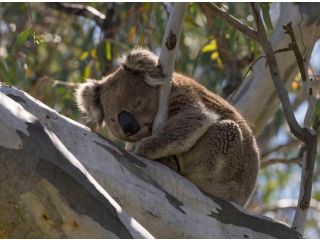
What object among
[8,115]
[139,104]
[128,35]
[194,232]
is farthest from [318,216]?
[8,115]

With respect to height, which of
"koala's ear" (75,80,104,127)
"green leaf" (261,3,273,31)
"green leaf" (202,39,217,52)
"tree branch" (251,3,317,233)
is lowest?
"koala's ear" (75,80,104,127)

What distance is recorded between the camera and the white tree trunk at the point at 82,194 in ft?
6.96

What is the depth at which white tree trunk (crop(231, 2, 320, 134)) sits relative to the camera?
4547 millimetres

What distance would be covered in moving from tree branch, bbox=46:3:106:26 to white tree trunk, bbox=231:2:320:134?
8.33 feet

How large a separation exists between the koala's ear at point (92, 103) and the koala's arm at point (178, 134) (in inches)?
28.1

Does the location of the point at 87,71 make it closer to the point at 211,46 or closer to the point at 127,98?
the point at 211,46

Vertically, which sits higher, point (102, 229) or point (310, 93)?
point (310, 93)

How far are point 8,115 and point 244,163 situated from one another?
171 centimetres

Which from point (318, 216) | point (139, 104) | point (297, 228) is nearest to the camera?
point (297, 228)

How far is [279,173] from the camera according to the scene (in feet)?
29.2

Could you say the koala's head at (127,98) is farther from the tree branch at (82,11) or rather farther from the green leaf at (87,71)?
the tree branch at (82,11)

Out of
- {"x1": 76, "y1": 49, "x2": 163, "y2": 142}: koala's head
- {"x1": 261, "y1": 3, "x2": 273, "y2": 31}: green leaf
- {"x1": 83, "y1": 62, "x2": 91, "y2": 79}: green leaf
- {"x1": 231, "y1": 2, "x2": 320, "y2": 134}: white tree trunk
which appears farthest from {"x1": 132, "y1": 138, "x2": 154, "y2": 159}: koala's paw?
{"x1": 83, "y1": 62, "x2": 91, "y2": 79}: green leaf

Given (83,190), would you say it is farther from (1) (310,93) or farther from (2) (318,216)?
(2) (318,216)

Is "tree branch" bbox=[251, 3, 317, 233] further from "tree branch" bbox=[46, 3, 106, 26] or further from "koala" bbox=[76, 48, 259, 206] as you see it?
"tree branch" bbox=[46, 3, 106, 26]
